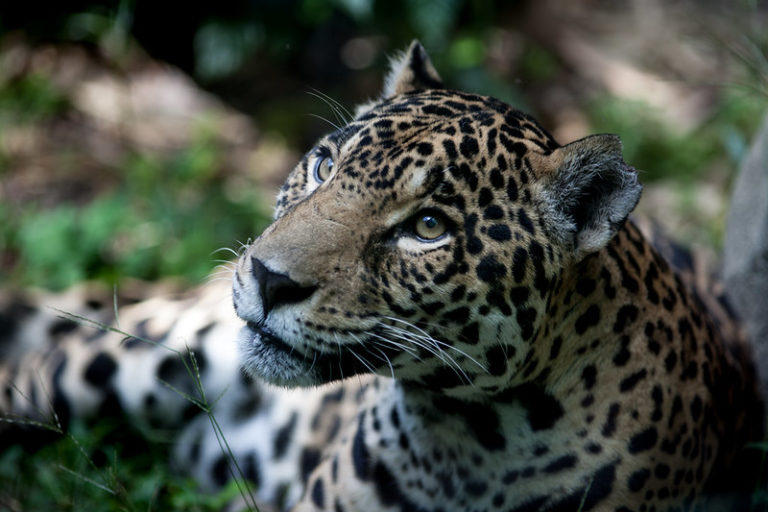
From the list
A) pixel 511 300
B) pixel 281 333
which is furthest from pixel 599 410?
pixel 281 333

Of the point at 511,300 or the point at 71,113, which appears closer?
the point at 511,300

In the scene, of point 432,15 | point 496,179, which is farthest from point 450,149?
point 432,15

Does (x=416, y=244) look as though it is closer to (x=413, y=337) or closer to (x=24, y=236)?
(x=413, y=337)

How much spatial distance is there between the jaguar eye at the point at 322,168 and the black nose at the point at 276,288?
0.64 metres

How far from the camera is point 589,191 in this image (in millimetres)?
3492

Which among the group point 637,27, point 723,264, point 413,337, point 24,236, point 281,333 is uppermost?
point 637,27

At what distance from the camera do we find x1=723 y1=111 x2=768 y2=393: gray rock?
509 centimetres

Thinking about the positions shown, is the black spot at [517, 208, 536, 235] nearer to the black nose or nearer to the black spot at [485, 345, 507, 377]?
the black spot at [485, 345, 507, 377]

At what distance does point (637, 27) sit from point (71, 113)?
716 cm

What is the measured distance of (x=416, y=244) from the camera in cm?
335

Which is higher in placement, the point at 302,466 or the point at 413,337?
the point at 413,337

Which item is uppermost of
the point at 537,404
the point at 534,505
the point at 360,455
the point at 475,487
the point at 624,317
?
the point at 624,317

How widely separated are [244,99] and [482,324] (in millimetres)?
8255

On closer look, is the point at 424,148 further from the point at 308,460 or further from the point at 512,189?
the point at 308,460
